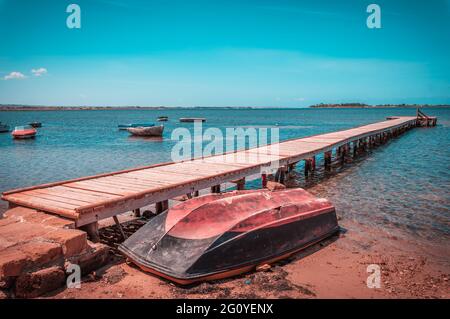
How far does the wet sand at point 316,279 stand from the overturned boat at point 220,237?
192mm

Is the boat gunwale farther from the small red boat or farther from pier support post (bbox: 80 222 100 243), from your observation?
the small red boat

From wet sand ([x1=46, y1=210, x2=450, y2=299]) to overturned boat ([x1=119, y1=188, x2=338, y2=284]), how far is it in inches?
7.5

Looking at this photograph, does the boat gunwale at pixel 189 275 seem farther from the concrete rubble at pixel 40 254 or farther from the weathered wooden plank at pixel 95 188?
the weathered wooden plank at pixel 95 188

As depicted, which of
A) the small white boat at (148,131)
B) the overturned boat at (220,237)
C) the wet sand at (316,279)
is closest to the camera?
the wet sand at (316,279)

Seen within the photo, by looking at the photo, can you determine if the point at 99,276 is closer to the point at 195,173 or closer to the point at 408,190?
the point at 195,173

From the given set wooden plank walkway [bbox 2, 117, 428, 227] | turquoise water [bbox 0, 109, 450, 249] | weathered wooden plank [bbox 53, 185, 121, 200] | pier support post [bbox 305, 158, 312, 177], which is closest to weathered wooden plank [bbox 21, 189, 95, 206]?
wooden plank walkway [bbox 2, 117, 428, 227]

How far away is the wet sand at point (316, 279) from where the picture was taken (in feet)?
16.9

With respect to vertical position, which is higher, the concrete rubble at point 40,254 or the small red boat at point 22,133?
the small red boat at point 22,133

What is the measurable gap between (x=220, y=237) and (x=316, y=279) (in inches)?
75.1

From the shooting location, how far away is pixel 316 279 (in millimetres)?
5855

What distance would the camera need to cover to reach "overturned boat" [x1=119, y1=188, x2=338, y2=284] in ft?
17.6

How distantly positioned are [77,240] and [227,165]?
6.47m

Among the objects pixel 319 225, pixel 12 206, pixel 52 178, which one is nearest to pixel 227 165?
pixel 319 225

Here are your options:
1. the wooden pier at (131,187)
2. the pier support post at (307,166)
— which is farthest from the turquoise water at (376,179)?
the wooden pier at (131,187)
